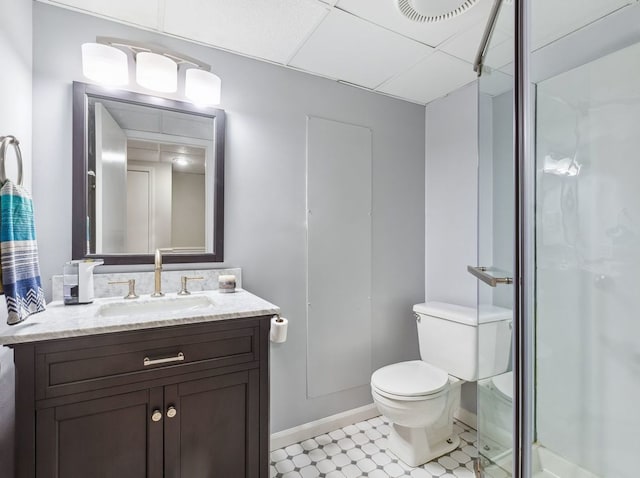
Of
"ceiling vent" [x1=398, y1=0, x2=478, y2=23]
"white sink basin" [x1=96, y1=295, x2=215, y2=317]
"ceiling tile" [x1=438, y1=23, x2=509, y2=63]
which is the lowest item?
"white sink basin" [x1=96, y1=295, x2=215, y2=317]

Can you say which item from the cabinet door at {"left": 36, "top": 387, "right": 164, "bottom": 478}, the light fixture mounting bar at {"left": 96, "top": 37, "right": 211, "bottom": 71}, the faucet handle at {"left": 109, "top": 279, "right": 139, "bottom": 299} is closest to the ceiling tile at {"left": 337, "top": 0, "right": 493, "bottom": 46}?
the light fixture mounting bar at {"left": 96, "top": 37, "right": 211, "bottom": 71}

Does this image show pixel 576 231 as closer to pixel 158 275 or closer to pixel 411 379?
pixel 411 379

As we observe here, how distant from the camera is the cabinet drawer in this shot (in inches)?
38.4

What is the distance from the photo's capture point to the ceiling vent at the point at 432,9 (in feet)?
4.39

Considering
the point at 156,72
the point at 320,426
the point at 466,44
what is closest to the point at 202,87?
the point at 156,72

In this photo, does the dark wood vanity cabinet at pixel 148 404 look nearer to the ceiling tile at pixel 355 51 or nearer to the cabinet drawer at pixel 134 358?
the cabinet drawer at pixel 134 358

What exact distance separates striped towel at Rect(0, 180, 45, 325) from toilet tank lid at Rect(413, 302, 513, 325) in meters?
1.60

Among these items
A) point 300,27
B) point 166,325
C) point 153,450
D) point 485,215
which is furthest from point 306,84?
point 153,450

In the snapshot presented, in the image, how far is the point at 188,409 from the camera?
114 cm

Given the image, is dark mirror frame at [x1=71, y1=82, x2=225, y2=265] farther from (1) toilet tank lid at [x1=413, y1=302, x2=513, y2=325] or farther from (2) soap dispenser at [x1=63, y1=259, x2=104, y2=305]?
(1) toilet tank lid at [x1=413, y1=302, x2=513, y2=325]

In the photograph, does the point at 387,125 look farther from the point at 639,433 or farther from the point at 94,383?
the point at 94,383

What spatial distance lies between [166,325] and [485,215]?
1.35 metres

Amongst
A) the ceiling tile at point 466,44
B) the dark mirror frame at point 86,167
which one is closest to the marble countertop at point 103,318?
the dark mirror frame at point 86,167

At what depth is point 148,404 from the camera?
108cm
